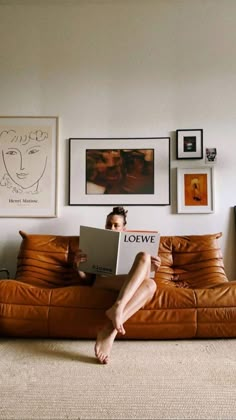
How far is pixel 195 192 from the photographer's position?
2678 millimetres

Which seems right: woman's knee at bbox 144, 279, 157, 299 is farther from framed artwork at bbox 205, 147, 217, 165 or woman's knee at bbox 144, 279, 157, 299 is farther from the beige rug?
framed artwork at bbox 205, 147, 217, 165

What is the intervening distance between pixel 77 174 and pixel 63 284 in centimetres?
96

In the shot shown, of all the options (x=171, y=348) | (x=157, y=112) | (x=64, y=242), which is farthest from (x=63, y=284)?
(x=157, y=112)

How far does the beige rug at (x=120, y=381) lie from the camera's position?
1.04 metres

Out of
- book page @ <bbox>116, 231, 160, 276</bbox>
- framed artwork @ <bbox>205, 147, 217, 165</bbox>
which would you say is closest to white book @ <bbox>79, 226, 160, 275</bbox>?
book page @ <bbox>116, 231, 160, 276</bbox>

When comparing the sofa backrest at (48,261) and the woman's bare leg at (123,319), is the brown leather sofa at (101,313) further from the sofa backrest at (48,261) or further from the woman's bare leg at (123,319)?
the sofa backrest at (48,261)

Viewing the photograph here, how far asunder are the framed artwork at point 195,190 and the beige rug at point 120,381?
1.22 m

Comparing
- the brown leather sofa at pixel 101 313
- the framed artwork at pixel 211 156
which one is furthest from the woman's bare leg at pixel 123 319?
the framed artwork at pixel 211 156

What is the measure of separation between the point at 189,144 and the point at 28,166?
1.40m

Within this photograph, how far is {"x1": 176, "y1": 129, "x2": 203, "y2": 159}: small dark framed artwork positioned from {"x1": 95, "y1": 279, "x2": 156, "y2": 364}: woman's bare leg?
137cm

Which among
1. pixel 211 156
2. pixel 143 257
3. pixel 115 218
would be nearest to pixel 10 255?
pixel 115 218

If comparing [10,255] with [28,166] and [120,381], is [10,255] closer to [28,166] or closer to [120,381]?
[28,166]

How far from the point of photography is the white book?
1811 millimetres

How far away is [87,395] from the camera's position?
1139mm
